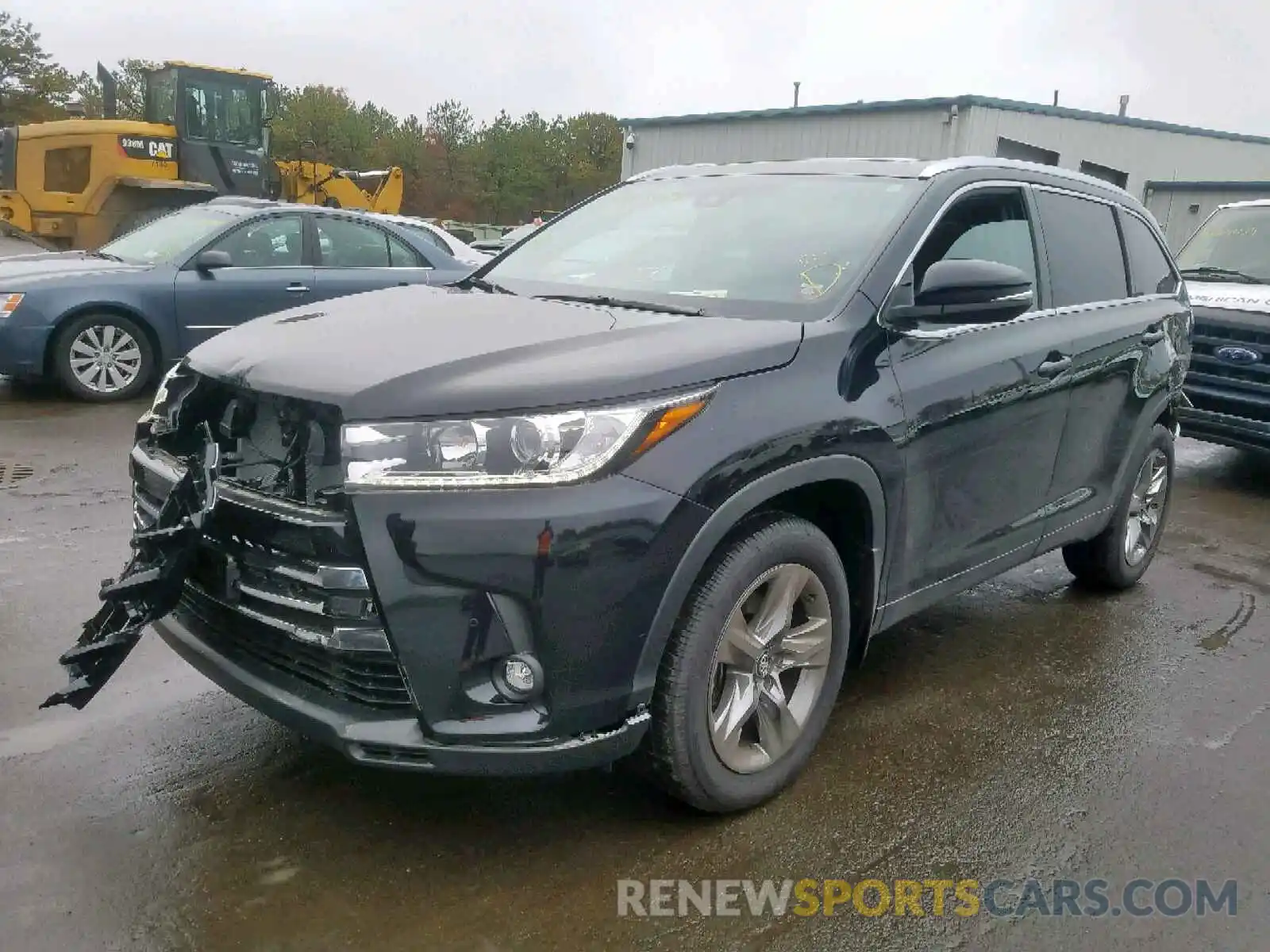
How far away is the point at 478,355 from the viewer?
266 cm

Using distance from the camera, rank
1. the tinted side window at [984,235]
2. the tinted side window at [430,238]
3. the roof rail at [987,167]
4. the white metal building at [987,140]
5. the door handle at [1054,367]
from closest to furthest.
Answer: the tinted side window at [984,235]
the roof rail at [987,167]
the door handle at [1054,367]
the tinted side window at [430,238]
the white metal building at [987,140]

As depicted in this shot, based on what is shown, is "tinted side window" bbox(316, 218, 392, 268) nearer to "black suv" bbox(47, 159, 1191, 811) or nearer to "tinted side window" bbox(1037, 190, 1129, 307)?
"black suv" bbox(47, 159, 1191, 811)

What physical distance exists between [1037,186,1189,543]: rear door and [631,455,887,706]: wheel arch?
125 cm

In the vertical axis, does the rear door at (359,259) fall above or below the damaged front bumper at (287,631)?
above

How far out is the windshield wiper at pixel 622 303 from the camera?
3.21 m

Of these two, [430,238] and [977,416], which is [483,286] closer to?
[977,416]

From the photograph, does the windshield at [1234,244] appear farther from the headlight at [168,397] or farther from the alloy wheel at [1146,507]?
the headlight at [168,397]

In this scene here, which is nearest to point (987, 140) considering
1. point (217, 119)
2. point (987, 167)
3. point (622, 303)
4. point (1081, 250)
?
point (217, 119)

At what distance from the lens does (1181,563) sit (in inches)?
225

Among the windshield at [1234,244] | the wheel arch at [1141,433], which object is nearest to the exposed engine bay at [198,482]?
the wheel arch at [1141,433]

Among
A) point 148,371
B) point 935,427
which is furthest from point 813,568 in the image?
point 148,371

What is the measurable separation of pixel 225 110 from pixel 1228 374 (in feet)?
49.9

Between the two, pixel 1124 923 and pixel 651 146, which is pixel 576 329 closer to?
pixel 1124 923

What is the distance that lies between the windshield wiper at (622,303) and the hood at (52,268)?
5.91 meters
